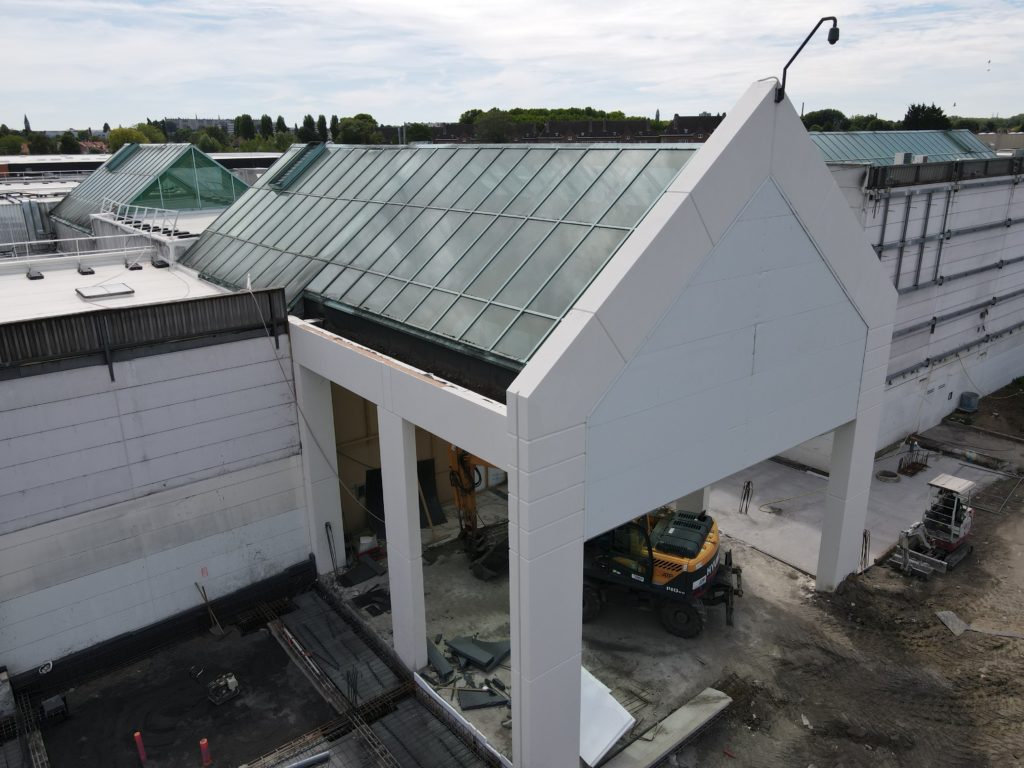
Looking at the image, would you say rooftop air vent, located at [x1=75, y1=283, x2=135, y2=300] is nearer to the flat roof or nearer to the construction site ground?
the flat roof

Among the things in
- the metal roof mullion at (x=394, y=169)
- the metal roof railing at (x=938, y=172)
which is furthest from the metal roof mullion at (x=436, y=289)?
the metal roof railing at (x=938, y=172)

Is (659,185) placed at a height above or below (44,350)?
above

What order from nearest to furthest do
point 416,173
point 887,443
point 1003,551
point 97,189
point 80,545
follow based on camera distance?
point 80,545 → point 416,173 → point 1003,551 → point 887,443 → point 97,189

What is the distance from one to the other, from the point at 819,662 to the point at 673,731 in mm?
4160

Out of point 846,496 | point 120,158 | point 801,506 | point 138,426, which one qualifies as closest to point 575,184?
point 846,496

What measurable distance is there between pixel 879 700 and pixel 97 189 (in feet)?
139

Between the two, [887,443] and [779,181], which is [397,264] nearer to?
[779,181]

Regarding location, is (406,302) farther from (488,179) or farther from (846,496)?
(846,496)

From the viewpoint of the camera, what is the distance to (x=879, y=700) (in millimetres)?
13898

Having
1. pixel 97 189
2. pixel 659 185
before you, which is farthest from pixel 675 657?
pixel 97 189

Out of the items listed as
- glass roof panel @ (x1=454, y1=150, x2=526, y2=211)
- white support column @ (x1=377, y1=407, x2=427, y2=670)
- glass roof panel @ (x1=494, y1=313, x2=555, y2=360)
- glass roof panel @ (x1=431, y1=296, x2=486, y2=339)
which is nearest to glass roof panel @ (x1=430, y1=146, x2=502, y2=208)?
glass roof panel @ (x1=454, y1=150, x2=526, y2=211)

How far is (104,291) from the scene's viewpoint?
19.0 m

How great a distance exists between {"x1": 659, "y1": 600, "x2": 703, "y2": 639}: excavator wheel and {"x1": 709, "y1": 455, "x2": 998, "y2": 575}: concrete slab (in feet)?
15.5

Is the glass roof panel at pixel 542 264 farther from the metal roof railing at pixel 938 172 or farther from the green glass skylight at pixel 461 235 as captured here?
the metal roof railing at pixel 938 172
